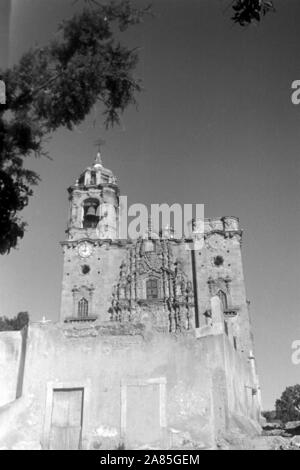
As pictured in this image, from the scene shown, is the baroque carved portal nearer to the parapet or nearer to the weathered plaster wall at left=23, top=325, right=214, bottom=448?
the parapet

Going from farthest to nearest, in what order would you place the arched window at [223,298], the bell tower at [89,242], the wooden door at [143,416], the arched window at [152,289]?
the arched window at [152,289]
the bell tower at [89,242]
the arched window at [223,298]
the wooden door at [143,416]

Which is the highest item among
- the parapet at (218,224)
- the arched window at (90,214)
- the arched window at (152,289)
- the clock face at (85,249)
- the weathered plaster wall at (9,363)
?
the arched window at (90,214)

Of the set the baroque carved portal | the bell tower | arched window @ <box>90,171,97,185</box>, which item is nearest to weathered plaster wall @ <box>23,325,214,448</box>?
the baroque carved portal

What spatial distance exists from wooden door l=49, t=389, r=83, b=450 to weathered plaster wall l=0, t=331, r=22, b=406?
1459 mm

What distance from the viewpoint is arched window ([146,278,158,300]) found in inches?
1094

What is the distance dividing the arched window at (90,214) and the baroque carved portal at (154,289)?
3.56 m

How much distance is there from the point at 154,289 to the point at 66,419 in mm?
15430

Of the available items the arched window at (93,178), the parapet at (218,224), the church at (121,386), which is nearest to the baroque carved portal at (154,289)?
the parapet at (218,224)

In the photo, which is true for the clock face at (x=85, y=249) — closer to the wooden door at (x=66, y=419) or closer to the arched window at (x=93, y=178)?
the arched window at (x=93, y=178)

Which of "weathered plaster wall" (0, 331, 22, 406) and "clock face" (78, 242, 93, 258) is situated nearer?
"weathered plaster wall" (0, 331, 22, 406)

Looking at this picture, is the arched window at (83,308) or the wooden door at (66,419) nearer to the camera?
the wooden door at (66,419)

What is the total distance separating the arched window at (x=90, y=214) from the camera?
30.9 metres
